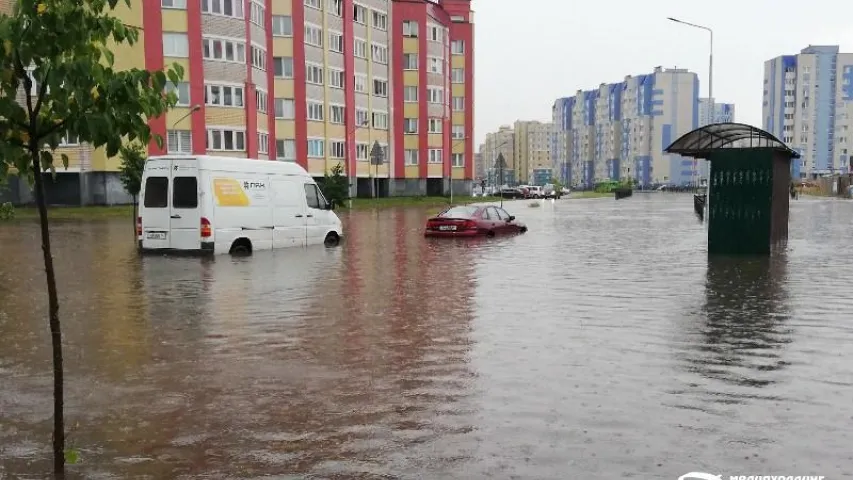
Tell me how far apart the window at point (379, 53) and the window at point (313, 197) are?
4633 cm

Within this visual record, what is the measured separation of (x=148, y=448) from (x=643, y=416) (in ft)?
12.1

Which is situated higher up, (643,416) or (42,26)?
(42,26)

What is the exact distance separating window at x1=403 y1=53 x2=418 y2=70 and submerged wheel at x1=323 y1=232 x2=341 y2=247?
50458mm

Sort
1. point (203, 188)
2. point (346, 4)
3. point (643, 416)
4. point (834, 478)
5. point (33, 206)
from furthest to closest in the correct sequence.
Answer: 1. point (346, 4)
2. point (33, 206)
3. point (203, 188)
4. point (643, 416)
5. point (834, 478)

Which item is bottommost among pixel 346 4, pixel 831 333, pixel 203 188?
pixel 831 333

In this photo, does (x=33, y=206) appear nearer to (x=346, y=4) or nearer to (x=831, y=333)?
(x=346, y=4)

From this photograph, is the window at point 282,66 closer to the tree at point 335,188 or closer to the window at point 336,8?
the window at point 336,8

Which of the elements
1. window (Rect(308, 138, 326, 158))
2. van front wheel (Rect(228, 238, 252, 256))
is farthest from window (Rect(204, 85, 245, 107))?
van front wheel (Rect(228, 238, 252, 256))

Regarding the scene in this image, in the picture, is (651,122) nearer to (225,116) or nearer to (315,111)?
(315,111)

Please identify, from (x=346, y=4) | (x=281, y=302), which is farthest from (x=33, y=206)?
(x=281, y=302)

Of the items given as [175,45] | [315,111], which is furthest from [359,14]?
[175,45]

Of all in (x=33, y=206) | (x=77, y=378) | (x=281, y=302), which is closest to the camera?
(x=77, y=378)

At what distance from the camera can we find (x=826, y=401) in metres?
6.29

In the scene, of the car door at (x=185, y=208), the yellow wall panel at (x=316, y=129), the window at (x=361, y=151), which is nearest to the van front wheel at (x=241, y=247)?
the car door at (x=185, y=208)
